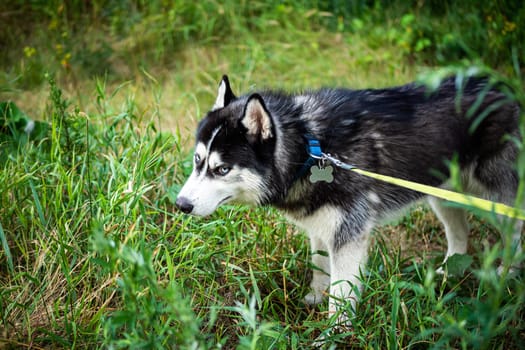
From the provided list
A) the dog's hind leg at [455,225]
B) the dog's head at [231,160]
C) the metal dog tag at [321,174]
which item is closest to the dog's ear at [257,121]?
the dog's head at [231,160]

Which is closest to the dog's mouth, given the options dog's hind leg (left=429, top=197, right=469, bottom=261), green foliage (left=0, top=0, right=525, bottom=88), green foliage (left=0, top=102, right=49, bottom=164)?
dog's hind leg (left=429, top=197, right=469, bottom=261)

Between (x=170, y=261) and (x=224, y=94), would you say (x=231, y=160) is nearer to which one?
(x=224, y=94)

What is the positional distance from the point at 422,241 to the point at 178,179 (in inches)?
75.8

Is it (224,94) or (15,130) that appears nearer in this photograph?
(224,94)

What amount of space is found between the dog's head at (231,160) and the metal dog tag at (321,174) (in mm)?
257

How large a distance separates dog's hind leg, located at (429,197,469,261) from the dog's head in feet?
4.68

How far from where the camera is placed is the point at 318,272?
11.1ft

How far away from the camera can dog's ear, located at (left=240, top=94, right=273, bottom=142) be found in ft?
9.29

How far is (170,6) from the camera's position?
697 cm

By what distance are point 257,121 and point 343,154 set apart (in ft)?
1.87

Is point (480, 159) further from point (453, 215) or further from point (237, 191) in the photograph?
point (237, 191)

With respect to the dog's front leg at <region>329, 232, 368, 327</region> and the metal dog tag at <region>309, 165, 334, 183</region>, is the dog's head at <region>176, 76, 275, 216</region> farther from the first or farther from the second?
the dog's front leg at <region>329, 232, 368, 327</region>

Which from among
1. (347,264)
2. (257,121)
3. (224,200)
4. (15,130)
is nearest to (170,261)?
(224,200)

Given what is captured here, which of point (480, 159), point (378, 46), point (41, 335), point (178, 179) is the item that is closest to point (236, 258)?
point (178, 179)
